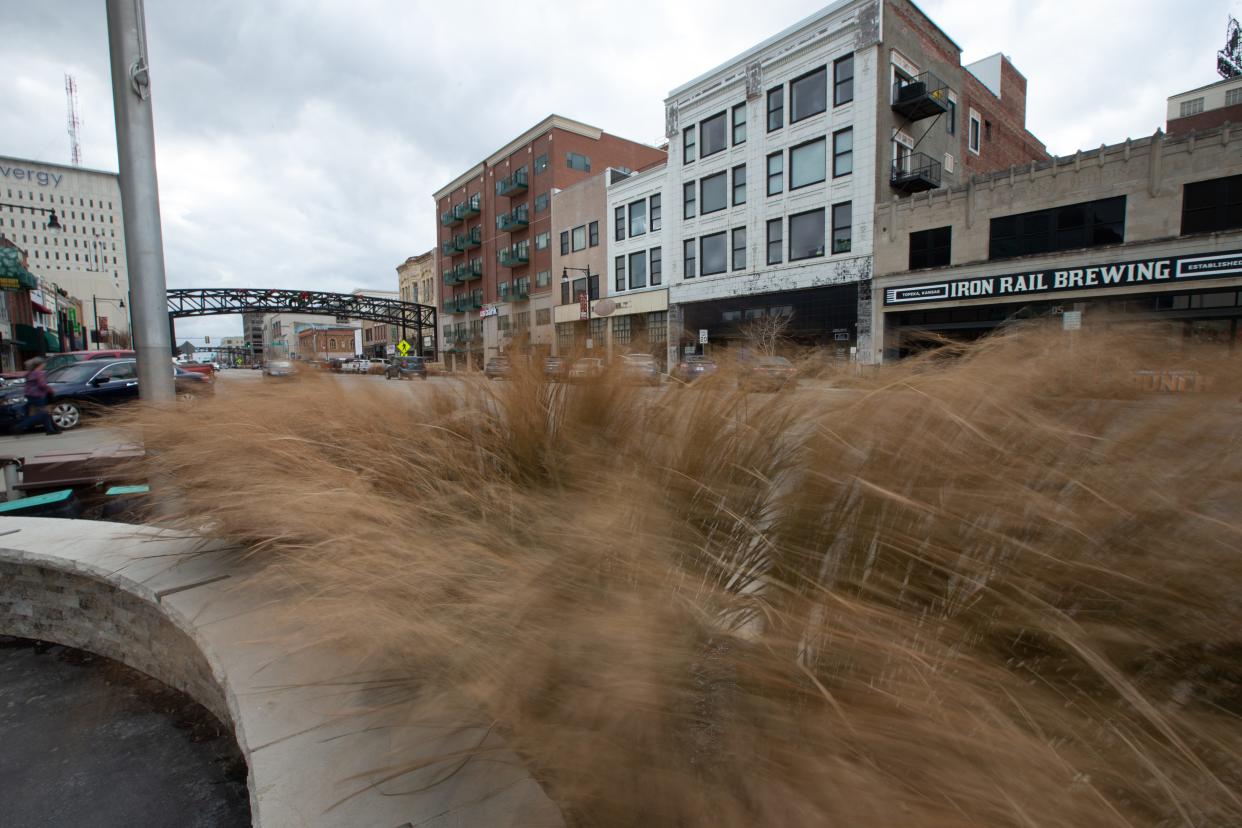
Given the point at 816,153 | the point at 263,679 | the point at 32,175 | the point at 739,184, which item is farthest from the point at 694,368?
the point at 32,175

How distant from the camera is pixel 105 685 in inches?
114

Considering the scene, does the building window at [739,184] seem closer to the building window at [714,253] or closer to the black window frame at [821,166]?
the building window at [714,253]

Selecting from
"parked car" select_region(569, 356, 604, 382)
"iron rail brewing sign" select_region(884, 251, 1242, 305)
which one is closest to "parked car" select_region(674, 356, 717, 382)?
"parked car" select_region(569, 356, 604, 382)

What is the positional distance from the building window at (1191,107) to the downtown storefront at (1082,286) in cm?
3136

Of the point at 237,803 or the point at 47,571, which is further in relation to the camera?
the point at 47,571

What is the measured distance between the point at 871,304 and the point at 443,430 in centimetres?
2359

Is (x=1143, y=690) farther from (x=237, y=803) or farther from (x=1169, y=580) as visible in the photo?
(x=237, y=803)

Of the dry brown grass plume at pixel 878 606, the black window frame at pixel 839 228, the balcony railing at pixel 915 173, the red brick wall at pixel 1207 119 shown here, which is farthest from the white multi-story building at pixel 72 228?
the red brick wall at pixel 1207 119

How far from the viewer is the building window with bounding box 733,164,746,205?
26844 millimetres

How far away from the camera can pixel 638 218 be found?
107ft

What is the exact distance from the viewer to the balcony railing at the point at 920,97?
22.2 metres

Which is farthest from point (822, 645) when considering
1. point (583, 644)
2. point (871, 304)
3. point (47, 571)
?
point (871, 304)

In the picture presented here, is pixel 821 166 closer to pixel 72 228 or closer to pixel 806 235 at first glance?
pixel 806 235

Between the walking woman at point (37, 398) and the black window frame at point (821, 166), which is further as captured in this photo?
the black window frame at point (821, 166)
